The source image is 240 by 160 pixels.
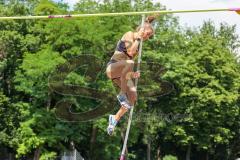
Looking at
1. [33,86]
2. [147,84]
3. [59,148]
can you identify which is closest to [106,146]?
[59,148]

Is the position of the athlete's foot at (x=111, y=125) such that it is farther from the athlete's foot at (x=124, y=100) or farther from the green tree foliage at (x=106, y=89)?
the green tree foliage at (x=106, y=89)

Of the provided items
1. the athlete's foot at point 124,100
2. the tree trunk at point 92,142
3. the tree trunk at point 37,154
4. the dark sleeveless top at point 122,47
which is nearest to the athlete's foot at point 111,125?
the athlete's foot at point 124,100

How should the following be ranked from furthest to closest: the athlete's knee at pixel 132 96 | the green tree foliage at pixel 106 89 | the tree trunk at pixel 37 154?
the tree trunk at pixel 37 154, the green tree foliage at pixel 106 89, the athlete's knee at pixel 132 96

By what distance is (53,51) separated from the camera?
32.8m

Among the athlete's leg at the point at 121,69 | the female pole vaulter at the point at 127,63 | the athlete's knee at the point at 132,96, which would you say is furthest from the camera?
the athlete's knee at the point at 132,96

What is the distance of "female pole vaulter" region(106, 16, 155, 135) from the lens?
27.0 feet

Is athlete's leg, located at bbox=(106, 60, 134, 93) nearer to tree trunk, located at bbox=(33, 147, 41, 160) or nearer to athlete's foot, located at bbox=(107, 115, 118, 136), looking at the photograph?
athlete's foot, located at bbox=(107, 115, 118, 136)

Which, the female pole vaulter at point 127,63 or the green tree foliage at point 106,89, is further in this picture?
the green tree foliage at point 106,89

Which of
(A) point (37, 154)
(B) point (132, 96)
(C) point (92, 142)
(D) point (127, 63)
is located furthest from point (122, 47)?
(C) point (92, 142)

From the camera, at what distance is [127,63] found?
27.4ft

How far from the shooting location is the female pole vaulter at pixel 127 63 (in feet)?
27.0

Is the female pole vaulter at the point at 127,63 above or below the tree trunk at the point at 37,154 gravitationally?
above

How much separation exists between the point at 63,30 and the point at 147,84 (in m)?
20.8

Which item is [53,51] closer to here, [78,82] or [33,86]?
[33,86]
